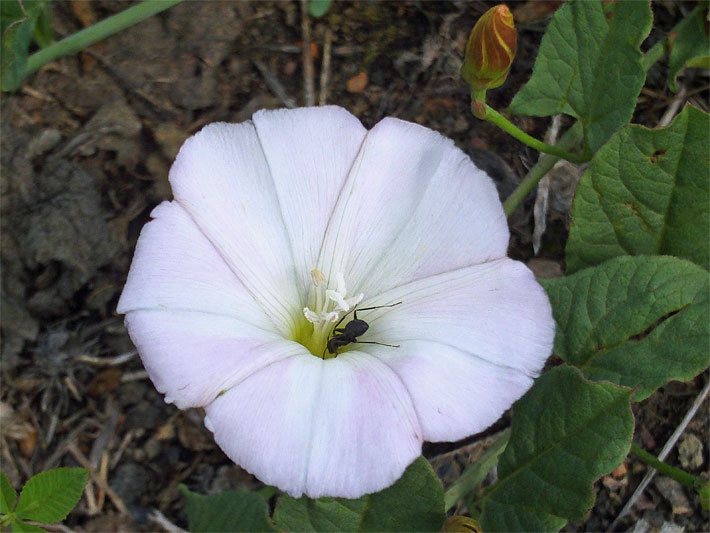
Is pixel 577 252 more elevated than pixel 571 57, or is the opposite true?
pixel 571 57

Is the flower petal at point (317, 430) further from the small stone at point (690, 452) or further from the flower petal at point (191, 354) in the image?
the small stone at point (690, 452)

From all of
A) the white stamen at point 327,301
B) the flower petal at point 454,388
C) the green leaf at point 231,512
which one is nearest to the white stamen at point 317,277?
the white stamen at point 327,301

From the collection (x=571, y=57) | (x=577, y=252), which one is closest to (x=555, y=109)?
(x=571, y=57)

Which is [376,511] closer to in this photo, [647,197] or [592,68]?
[647,197]

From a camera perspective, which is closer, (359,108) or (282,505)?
(282,505)

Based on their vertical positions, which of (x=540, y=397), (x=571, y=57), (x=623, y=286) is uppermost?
(x=571, y=57)

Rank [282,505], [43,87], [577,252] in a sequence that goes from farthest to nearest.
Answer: [43,87], [577,252], [282,505]

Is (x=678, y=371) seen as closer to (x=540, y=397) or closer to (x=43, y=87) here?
(x=540, y=397)

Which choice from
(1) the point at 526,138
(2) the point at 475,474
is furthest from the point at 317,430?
(1) the point at 526,138
